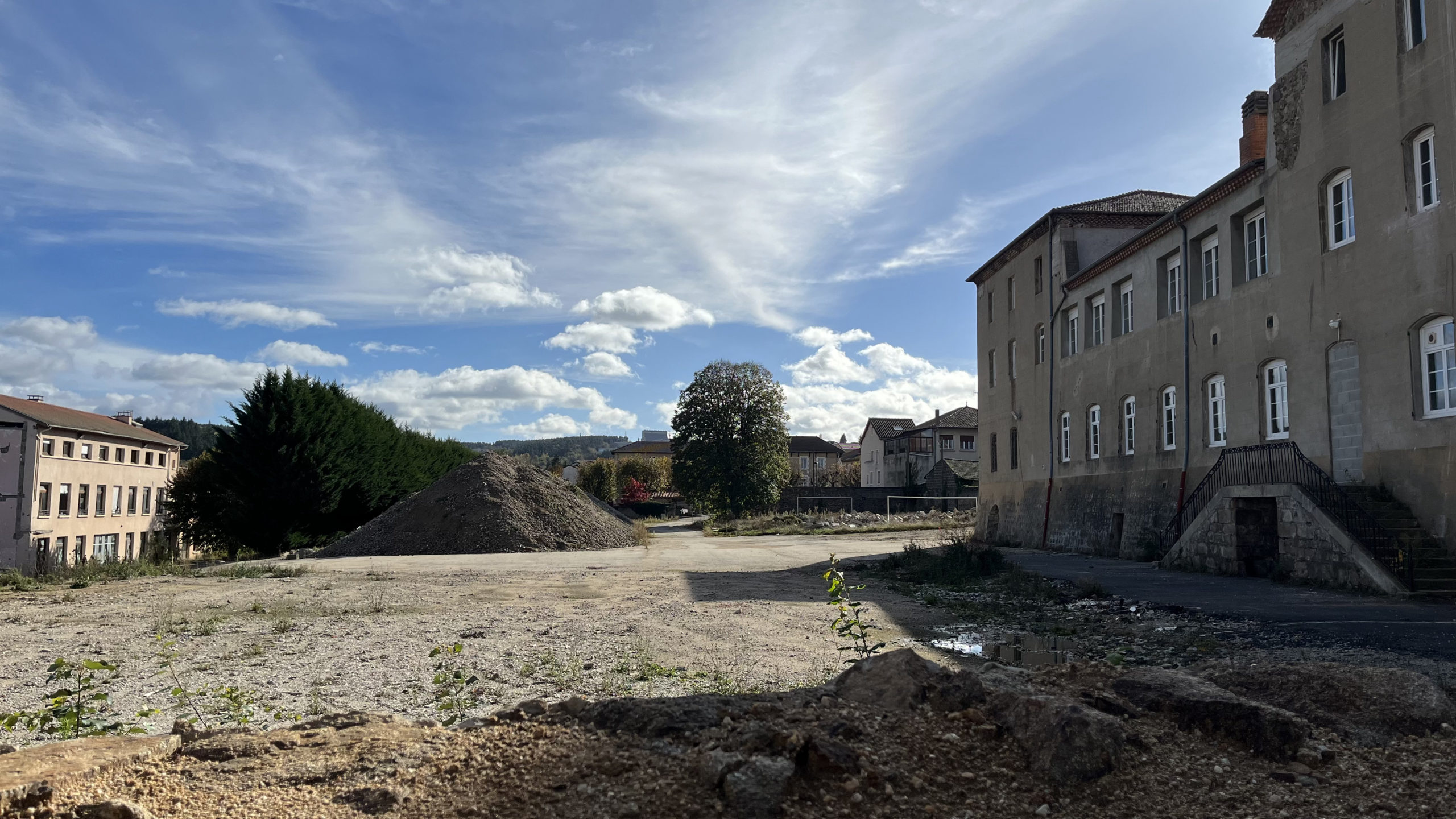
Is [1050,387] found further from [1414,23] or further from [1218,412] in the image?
[1414,23]

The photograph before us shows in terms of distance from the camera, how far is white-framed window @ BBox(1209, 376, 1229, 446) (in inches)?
789

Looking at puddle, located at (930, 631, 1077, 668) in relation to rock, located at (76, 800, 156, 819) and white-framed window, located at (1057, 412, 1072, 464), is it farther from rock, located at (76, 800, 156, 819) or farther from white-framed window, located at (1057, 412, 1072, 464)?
white-framed window, located at (1057, 412, 1072, 464)

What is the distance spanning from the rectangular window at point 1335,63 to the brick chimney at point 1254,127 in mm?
5086

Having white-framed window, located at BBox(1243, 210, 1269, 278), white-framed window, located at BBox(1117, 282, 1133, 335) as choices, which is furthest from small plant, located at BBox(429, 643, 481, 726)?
white-framed window, located at BBox(1117, 282, 1133, 335)

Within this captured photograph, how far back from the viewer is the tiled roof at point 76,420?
47384mm

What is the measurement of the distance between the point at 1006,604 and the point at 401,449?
34.1 meters

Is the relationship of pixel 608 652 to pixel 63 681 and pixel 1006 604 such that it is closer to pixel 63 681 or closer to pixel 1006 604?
pixel 63 681

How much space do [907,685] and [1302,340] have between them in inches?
640

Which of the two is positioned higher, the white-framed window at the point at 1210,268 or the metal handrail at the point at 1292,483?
the white-framed window at the point at 1210,268

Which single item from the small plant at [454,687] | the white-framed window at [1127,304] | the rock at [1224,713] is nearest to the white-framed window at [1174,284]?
the white-framed window at [1127,304]

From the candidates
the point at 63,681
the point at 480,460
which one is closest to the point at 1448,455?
the point at 63,681

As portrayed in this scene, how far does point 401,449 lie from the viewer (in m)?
42.0

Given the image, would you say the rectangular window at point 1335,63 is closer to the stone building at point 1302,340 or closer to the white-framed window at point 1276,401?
the stone building at point 1302,340

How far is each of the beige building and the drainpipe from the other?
32842 mm
